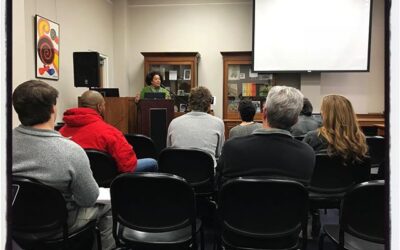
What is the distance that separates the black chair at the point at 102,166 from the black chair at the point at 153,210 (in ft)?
1.70

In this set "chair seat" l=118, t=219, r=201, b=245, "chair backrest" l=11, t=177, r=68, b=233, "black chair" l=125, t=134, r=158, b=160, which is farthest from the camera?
"black chair" l=125, t=134, r=158, b=160

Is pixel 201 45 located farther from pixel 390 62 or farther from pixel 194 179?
pixel 390 62

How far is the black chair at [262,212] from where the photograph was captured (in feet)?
4.58

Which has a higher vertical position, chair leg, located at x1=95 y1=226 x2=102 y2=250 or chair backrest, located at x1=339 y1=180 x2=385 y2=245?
chair backrest, located at x1=339 y1=180 x2=385 y2=245

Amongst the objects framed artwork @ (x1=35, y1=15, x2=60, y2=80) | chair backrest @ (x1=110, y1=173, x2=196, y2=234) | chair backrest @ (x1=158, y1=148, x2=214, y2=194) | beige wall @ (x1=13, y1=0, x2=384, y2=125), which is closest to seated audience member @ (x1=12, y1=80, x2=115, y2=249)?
chair backrest @ (x1=110, y1=173, x2=196, y2=234)

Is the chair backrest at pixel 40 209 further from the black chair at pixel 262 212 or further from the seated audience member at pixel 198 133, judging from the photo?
the seated audience member at pixel 198 133

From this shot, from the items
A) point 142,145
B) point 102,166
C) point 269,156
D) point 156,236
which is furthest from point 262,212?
point 142,145

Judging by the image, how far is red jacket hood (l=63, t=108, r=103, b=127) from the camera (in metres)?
2.13

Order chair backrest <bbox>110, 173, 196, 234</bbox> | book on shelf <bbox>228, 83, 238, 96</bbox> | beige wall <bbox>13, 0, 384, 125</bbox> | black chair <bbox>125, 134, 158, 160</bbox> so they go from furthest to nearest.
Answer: book on shelf <bbox>228, 83, 238, 96</bbox>, beige wall <bbox>13, 0, 384, 125</bbox>, black chair <bbox>125, 134, 158, 160</bbox>, chair backrest <bbox>110, 173, 196, 234</bbox>

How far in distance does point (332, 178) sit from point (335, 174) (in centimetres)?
4

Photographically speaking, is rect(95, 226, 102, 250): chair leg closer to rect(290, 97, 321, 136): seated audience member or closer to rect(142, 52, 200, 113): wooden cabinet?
rect(290, 97, 321, 136): seated audience member

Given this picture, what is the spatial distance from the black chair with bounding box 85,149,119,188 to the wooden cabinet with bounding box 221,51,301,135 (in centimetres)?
372

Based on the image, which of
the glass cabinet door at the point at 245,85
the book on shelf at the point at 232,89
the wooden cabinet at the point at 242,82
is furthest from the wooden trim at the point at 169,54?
the book on shelf at the point at 232,89

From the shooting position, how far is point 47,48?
3.94 m
